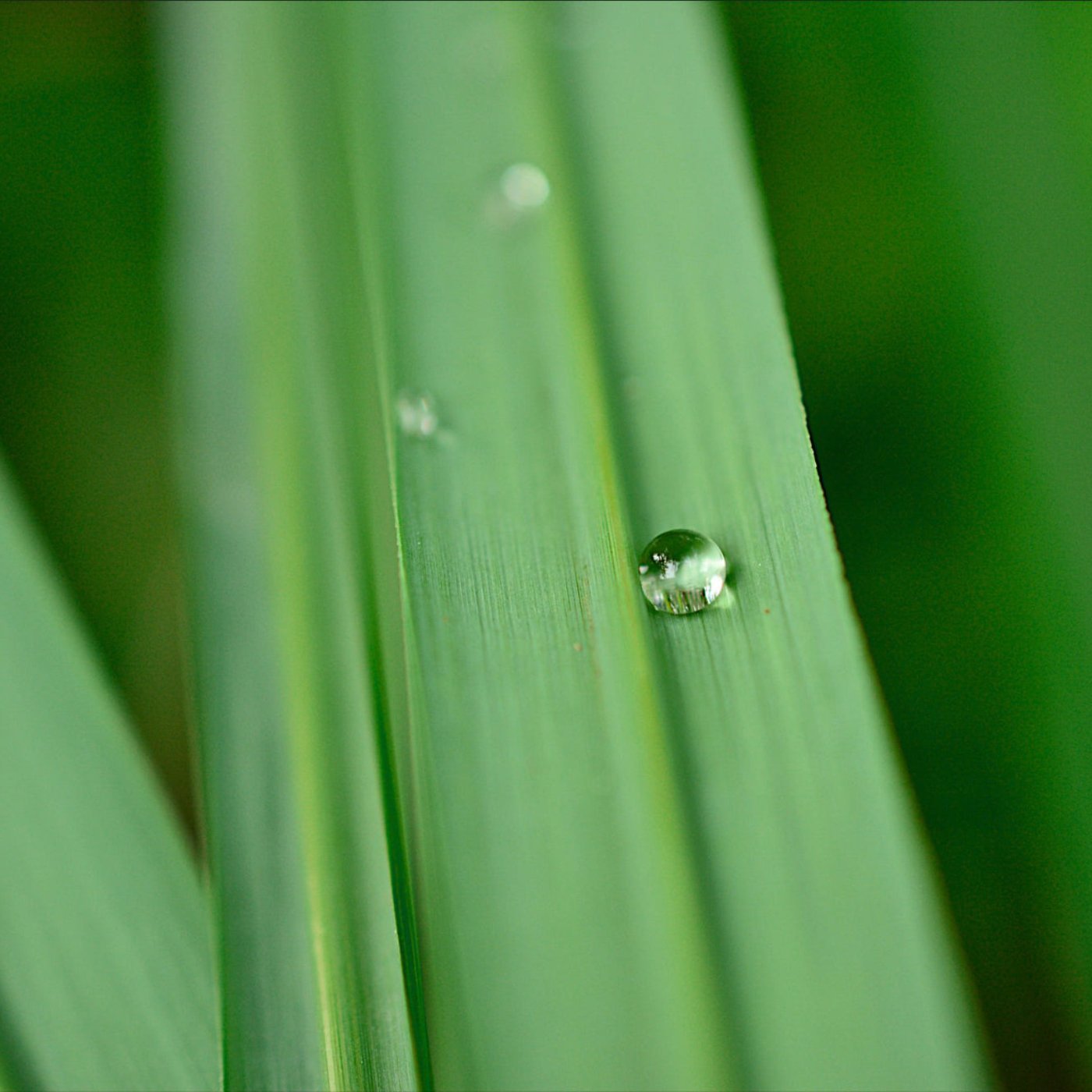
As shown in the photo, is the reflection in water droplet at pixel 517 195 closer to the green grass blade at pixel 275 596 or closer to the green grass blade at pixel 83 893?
the green grass blade at pixel 275 596

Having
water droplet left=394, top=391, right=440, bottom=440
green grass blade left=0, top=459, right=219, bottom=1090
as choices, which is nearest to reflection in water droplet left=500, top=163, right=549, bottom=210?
water droplet left=394, top=391, right=440, bottom=440

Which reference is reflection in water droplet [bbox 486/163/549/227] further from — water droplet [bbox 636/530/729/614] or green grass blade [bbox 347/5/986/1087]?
water droplet [bbox 636/530/729/614]

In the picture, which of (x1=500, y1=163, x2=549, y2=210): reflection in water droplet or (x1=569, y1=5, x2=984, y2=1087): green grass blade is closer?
(x1=569, y1=5, x2=984, y2=1087): green grass blade

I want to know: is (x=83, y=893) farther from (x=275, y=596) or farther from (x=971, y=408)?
(x=971, y=408)

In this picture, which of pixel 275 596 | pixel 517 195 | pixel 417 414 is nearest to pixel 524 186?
pixel 517 195

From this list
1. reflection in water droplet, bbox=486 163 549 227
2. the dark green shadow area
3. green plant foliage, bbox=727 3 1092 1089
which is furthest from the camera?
the dark green shadow area

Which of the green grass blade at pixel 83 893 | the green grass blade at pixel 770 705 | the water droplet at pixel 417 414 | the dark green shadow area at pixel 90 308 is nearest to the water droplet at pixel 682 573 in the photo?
the green grass blade at pixel 770 705
